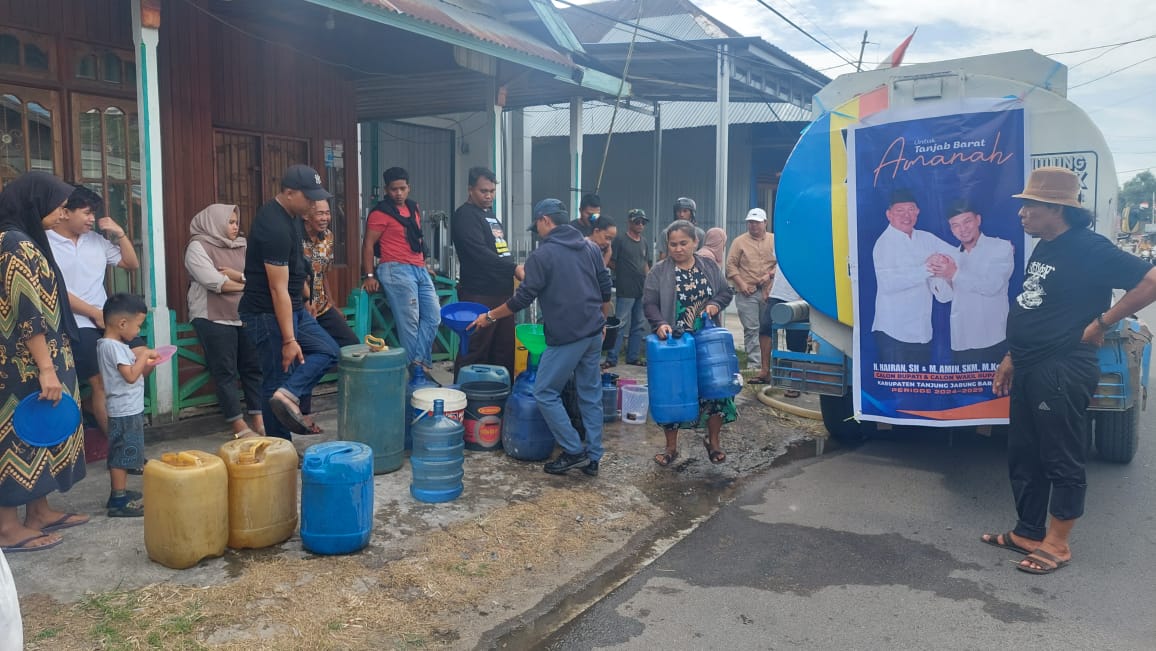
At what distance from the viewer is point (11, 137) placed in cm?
614

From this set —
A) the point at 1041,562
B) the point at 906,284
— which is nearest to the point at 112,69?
the point at 906,284

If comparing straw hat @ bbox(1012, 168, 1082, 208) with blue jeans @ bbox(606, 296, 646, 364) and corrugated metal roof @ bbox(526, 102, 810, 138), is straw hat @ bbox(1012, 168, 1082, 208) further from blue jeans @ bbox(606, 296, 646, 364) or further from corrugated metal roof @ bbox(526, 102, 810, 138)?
corrugated metal roof @ bbox(526, 102, 810, 138)

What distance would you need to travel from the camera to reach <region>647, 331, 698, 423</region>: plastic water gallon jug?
569 cm

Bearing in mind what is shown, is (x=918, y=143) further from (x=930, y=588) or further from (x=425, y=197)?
(x=425, y=197)

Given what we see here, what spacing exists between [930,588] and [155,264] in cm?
531

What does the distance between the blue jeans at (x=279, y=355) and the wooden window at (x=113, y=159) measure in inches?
82.9

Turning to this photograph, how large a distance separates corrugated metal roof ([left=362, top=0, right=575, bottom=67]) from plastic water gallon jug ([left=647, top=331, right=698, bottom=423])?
3290 millimetres

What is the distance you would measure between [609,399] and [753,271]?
8.81 feet

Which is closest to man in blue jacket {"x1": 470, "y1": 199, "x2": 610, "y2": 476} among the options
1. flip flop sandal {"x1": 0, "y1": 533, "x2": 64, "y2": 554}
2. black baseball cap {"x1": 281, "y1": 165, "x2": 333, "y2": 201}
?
black baseball cap {"x1": 281, "y1": 165, "x2": 333, "y2": 201}

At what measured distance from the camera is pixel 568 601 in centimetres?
404

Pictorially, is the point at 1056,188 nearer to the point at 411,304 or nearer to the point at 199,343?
the point at 411,304

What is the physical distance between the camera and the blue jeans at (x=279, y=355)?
5.50 m

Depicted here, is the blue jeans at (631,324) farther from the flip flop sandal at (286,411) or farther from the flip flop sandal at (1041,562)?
the flip flop sandal at (1041,562)

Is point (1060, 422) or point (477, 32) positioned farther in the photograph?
point (477, 32)
